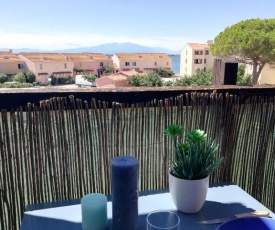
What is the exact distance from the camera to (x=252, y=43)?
15.1m

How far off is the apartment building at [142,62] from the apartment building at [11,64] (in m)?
12.3

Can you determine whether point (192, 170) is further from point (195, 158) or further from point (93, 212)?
point (93, 212)

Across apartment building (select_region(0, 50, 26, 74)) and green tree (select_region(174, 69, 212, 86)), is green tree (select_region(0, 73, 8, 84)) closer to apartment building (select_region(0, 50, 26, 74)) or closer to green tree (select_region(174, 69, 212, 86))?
apartment building (select_region(0, 50, 26, 74))

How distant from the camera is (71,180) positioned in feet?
5.29

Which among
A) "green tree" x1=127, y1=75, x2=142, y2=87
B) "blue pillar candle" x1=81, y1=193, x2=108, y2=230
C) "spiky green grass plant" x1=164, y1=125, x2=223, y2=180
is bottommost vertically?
"green tree" x1=127, y1=75, x2=142, y2=87

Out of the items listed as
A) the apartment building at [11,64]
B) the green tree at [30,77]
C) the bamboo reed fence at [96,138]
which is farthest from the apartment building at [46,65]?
the bamboo reed fence at [96,138]

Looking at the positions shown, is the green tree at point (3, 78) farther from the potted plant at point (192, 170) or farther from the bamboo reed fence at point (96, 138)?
the potted plant at point (192, 170)

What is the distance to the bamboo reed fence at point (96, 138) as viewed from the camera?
4.89ft

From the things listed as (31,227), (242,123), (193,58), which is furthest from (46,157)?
(193,58)

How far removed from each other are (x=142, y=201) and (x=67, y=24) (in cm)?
6831

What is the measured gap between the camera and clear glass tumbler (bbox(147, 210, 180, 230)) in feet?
2.89

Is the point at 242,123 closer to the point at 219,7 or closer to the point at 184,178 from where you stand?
the point at 184,178

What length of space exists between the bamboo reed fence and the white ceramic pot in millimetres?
507

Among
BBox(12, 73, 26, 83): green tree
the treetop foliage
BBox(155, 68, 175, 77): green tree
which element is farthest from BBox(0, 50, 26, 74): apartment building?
the treetop foliage
